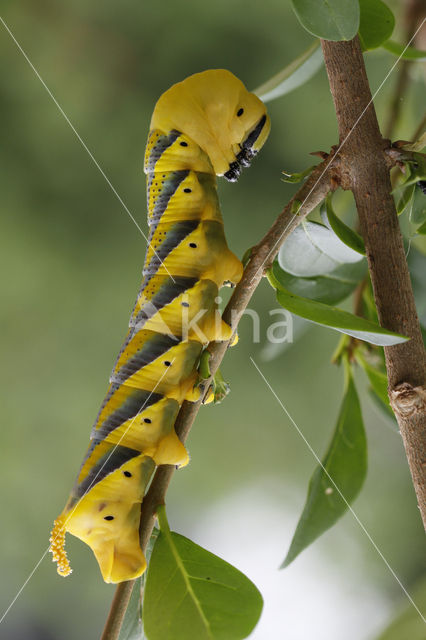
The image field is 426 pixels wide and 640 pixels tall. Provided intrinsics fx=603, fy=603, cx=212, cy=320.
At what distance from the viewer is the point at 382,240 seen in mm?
334

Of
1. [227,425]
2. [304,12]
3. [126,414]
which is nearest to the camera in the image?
[304,12]

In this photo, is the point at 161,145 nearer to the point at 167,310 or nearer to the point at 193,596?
the point at 167,310

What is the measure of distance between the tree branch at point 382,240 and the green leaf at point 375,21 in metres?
0.06

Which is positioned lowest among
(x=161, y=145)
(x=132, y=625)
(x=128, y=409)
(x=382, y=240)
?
(x=132, y=625)

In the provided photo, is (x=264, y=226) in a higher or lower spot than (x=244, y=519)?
higher

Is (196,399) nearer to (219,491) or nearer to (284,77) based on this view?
(284,77)

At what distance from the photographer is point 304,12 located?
1.04ft

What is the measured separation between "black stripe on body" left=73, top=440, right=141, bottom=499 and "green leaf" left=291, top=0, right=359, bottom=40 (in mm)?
313

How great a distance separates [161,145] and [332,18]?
9.5 inches

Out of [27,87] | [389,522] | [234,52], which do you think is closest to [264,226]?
[234,52]

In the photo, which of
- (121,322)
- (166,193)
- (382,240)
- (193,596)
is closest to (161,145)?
(166,193)

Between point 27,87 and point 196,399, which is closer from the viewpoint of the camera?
point 196,399

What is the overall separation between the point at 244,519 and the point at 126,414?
732mm

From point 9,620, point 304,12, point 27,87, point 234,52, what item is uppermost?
point 234,52
